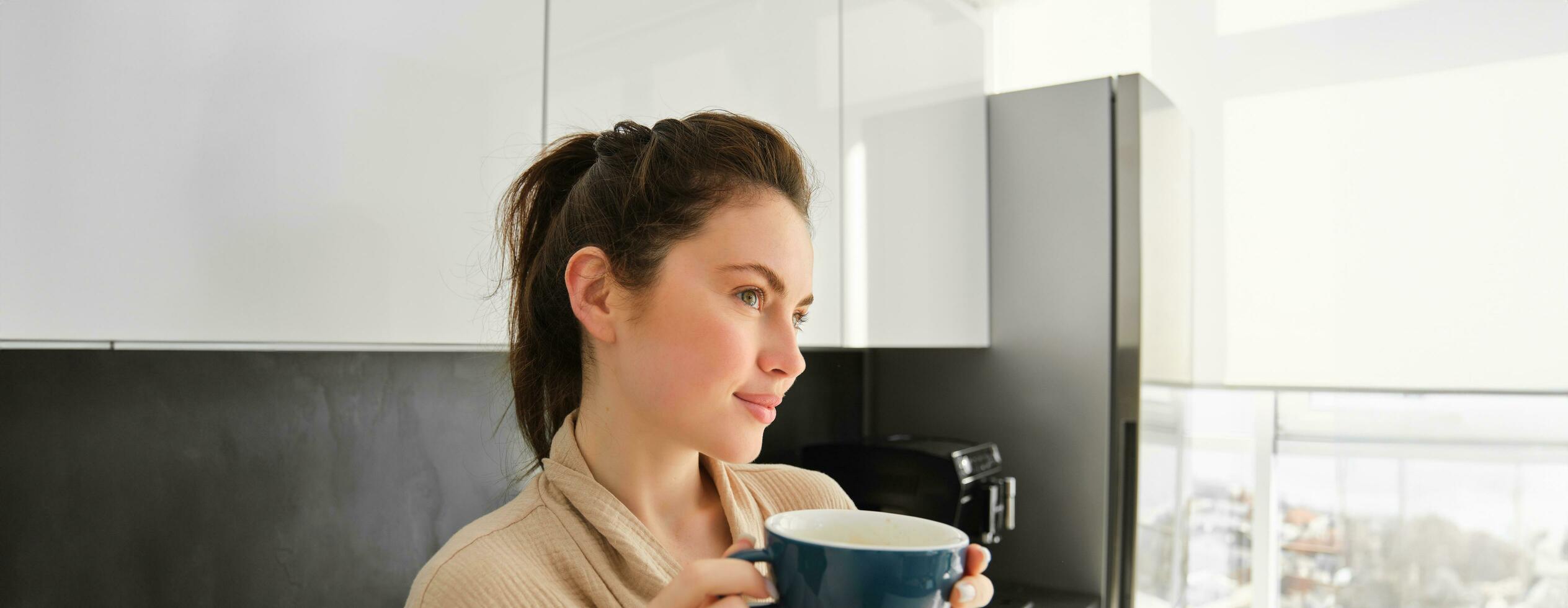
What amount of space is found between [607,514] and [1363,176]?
2324mm

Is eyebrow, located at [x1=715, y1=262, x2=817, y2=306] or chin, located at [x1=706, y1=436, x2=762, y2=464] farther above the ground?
eyebrow, located at [x1=715, y1=262, x2=817, y2=306]

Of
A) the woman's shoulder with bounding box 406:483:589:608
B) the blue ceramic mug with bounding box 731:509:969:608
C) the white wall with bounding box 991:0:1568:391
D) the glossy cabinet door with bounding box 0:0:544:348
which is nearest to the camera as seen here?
the blue ceramic mug with bounding box 731:509:969:608

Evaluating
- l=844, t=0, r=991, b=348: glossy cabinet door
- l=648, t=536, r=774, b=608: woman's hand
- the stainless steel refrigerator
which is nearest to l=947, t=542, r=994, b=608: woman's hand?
l=648, t=536, r=774, b=608: woman's hand

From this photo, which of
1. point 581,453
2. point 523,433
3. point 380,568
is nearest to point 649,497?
point 581,453

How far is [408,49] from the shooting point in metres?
1.00

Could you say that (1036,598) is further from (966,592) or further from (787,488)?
(966,592)

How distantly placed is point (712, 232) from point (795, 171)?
0.39ft

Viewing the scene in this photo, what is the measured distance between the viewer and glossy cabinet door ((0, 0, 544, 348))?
738mm

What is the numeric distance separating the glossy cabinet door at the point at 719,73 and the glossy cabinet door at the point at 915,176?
0.21ft

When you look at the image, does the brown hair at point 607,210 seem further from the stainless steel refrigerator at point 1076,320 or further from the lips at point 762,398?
the stainless steel refrigerator at point 1076,320

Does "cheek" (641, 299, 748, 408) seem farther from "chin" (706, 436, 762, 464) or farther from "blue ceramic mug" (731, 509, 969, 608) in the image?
"blue ceramic mug" (731, 509, 969, 608)

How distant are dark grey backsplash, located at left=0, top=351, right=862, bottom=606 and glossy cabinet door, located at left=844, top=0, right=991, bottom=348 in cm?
73

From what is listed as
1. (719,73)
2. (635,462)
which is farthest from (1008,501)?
(635,462)

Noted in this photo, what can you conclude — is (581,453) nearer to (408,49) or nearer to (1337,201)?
(408,49)
